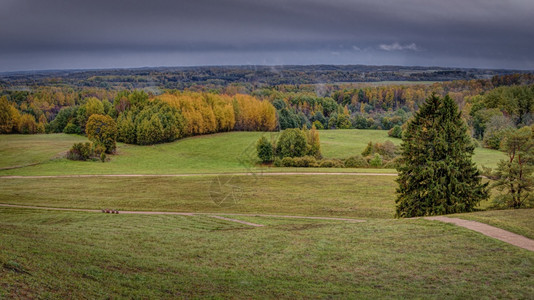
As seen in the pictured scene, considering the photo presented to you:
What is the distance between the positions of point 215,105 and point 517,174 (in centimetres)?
7312

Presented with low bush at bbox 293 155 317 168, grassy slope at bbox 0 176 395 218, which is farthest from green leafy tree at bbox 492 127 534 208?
Answer: low bush at bbox 293 155 317 168

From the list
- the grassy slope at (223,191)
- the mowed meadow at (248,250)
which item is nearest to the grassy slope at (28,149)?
the grassy slope at (223,191)

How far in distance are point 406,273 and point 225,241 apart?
27.3 feet

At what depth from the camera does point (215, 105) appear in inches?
3602

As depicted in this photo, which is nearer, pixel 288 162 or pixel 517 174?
pixel 517 174

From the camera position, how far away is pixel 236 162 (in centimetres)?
6506

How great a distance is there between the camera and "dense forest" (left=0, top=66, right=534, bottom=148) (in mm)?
67875

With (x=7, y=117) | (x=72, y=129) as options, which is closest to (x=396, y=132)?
(x=72, y=129)

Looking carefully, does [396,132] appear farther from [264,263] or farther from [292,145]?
[264,263]

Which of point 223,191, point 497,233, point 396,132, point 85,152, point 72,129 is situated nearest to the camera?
point 497,233

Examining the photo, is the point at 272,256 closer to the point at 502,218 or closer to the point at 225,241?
the point at 225,241

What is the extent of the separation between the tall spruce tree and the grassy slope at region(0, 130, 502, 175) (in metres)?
21.9

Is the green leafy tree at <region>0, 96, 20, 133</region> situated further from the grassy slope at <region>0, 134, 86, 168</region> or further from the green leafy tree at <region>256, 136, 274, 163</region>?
the green leafy tree at <region>256, 136, 274, 163</region>

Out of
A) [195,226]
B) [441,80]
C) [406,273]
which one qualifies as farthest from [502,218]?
[441,80]
